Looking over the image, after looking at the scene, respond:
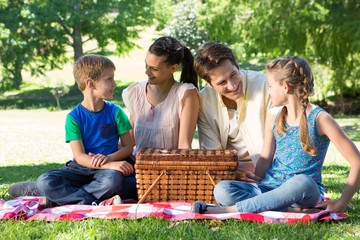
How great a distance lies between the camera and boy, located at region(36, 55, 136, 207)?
4.29 meters

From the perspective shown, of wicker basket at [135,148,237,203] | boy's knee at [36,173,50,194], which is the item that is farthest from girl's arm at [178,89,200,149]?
boy's knee at [36,173,50,194]

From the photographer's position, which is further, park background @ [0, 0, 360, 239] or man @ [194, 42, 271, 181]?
man @ [194, 42, 271, 181]

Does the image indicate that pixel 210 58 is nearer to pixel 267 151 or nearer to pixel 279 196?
pixel 267 151

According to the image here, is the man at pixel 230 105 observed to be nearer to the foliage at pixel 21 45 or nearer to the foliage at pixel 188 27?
the foliage at pixel 21 45

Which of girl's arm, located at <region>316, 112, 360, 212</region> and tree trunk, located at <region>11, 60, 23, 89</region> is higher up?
girl's arm, located at <region>316, 112, 360, 212</region>

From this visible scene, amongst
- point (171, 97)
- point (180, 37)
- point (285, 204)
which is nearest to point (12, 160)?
point (171, 97)

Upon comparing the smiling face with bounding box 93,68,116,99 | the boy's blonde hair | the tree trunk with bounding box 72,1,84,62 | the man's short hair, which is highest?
the man's short hair

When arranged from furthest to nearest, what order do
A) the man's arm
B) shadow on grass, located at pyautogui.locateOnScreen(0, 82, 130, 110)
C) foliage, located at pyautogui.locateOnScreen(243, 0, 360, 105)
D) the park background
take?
1. shadow on grass, located at pyautogui.locateOnScreen(0, 82, 130, 110)
2. foliage, located at pyautogui.locateOnScreen(243, 0, 360, 105)
3. the man's arm
4. the park background

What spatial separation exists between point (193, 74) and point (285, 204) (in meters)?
1.34

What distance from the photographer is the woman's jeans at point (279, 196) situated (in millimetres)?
3760

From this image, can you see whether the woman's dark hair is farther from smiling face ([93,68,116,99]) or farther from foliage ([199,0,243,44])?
foliage ([199,0,243,44])

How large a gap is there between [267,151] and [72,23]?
19478 mm

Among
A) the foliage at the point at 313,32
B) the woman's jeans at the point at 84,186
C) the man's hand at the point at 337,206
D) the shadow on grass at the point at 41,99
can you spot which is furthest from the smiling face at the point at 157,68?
the shadow on grass at the point at 41,99

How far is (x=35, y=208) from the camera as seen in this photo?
4020 millimetres
